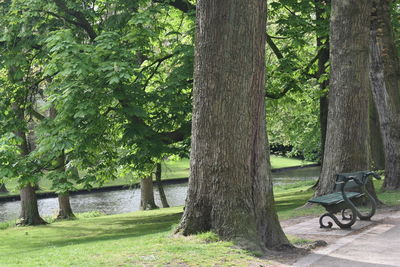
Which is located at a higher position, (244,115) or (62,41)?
Answer: (62,41)

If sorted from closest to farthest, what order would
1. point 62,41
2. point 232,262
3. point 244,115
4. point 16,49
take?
1. point 232,262
2. point 244,115
3. point 62,41
4. point 16,49

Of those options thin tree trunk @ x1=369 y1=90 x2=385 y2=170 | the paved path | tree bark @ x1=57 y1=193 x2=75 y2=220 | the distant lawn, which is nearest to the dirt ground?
the paved path

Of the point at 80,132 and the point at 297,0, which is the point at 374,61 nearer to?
the point at 297,0

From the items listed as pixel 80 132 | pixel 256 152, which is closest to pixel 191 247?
pixel 256 152

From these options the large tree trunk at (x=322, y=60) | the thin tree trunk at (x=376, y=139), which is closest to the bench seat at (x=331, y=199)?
the large tree trunk at (x=322, y=60)

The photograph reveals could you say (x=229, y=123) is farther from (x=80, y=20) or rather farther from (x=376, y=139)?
(x=376, y=139)

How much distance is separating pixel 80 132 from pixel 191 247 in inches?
304

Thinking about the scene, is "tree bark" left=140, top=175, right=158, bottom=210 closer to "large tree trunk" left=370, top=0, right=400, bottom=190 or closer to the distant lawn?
"large tree trunk" left=370, top=0, right=400, bottom=190

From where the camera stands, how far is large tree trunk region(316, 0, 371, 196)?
12.5 meters

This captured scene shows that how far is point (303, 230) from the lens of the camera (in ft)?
33.1

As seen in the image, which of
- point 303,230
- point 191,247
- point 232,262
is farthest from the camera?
point 303,230

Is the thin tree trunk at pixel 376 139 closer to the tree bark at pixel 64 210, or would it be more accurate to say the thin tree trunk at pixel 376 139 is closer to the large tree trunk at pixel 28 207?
the tree bark at pixel 64 210

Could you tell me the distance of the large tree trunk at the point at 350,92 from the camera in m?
12.5

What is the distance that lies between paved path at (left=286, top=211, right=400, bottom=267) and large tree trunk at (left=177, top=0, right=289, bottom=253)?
0.85 metres
